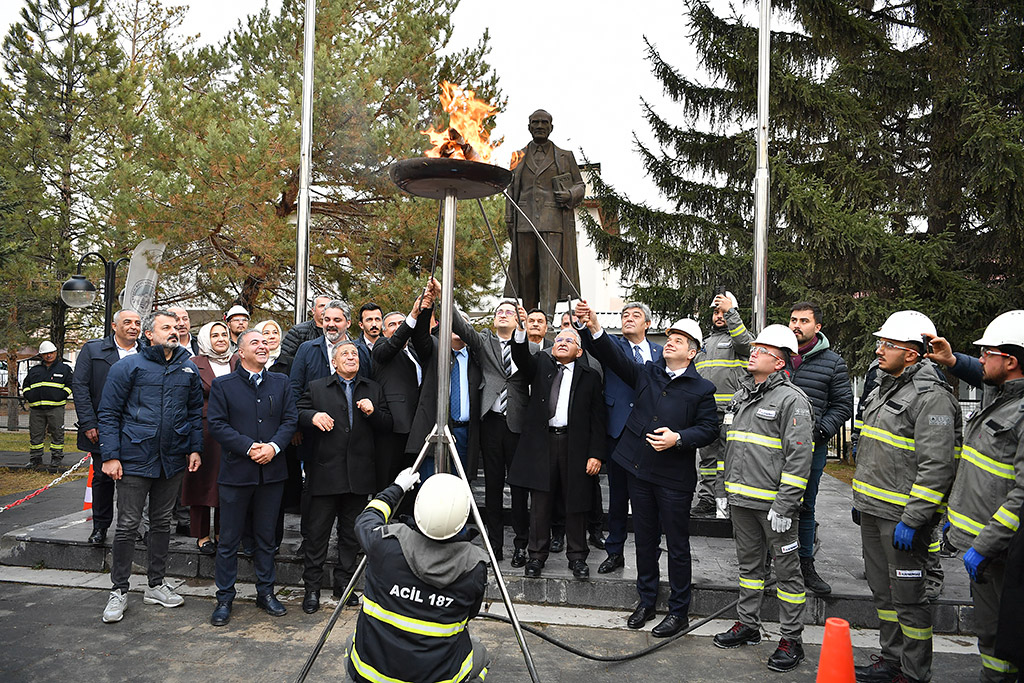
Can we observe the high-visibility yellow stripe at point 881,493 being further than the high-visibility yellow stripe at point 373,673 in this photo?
Yes

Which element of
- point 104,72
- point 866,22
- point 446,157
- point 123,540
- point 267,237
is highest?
point 104,72

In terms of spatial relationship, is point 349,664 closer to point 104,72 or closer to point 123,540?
point 123,540

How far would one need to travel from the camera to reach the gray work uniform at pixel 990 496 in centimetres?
364

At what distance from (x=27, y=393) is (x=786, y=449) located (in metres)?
13.1

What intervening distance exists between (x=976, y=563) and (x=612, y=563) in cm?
276

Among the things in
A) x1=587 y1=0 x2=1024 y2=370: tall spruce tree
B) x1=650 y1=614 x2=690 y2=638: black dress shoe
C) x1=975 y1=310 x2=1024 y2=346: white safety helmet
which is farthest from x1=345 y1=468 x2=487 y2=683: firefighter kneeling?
x1=587 y1=0 x2=1024 y2=370: tall spruce tree

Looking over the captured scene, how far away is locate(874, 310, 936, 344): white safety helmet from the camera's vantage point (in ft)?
14.8

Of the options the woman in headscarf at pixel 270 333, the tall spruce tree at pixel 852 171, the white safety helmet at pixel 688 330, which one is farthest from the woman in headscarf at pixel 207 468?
the tall spruce tree at pixel 852 171

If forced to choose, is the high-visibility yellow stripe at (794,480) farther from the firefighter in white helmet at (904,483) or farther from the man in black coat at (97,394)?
the man in black coat at (97,394)

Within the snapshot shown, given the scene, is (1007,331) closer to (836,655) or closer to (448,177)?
(836,655)

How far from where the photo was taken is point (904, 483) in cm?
437

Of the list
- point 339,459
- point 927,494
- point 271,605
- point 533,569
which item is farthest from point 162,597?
point 927,494

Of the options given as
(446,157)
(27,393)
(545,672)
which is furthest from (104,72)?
(545,672)

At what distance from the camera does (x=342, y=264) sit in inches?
643
